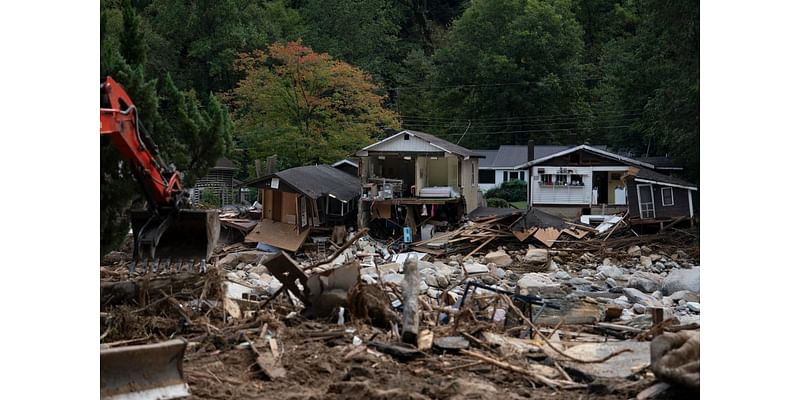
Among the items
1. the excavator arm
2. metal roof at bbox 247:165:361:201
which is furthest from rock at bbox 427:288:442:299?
metal roof at bbox 247:165:361:201

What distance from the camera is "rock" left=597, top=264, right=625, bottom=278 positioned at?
934 inches

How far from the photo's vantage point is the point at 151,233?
39.1ft

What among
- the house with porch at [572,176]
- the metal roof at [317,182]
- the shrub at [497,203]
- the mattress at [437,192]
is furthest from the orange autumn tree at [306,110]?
the house with porch at [572,176]

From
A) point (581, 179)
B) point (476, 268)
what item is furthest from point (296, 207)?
point (581, 179)

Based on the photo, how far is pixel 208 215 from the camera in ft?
40.7

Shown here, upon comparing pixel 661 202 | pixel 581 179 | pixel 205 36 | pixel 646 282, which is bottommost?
pixel 646 282

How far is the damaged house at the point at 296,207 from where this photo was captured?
29750mm

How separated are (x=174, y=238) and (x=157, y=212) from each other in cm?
62

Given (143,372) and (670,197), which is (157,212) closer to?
(143,372)

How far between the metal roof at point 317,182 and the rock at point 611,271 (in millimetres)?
9620

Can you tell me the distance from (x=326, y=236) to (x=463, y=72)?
25929mm

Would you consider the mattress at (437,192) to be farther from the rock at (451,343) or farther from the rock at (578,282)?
the rock at (451,343)

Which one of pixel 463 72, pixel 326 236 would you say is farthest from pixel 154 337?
pixel 463 72

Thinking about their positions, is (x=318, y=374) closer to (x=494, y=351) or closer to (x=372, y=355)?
(x=372, y=355)
